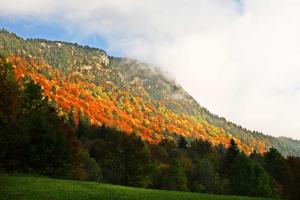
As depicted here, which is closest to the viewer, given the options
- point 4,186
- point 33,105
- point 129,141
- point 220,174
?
point 4,186

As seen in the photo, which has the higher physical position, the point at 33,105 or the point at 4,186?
the point at 33,105

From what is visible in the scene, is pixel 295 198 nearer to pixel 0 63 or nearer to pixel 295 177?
pixel 295 177

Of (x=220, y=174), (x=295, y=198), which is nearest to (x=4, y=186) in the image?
(x=295, y=198)

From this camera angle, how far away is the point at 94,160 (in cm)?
12338

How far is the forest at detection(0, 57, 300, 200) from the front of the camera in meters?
69.1

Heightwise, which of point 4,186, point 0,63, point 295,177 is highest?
point 0,63

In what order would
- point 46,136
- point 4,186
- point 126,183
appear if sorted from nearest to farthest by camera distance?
point 4,186, point 46,136, point 126,183

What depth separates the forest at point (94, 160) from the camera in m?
69.1

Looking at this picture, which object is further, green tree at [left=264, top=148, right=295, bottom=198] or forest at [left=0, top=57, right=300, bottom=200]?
green tree at [left=264, top=148, right=295, bottom=198]

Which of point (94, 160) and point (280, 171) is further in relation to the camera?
point (280, 171)

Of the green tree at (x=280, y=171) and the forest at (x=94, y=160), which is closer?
the forest at (x=94, y=160)

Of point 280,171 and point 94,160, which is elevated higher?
point 280,171

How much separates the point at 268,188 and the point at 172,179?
3239cm

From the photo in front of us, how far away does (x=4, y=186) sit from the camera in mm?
46406
